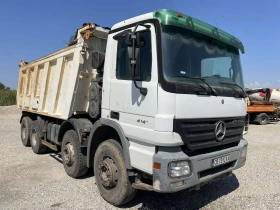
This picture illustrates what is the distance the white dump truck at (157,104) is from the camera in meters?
3.08

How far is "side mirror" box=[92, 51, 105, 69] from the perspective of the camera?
4520 mm

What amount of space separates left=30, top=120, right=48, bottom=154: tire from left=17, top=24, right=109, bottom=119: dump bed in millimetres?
569

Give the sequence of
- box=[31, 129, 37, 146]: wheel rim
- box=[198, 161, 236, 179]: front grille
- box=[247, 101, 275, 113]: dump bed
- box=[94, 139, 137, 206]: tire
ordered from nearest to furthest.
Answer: box=[198, 161, 236, 179]: front grille < box=[94, 139, 137, 206]: tire < box=[31, 129, 37, 146]: wheel rim < box=[247, 101, 275, 113]: dump bed

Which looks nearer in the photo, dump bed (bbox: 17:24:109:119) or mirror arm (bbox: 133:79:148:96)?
mirror arm (bbox: 133:79:148:96)

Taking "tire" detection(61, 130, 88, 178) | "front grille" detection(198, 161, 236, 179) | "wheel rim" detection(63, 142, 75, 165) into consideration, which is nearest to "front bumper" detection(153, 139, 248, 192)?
"front grille" detection(198, 161, 236, 179)

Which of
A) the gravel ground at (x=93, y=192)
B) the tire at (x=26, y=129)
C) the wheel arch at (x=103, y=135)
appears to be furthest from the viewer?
the tire at (x=26, y=129)

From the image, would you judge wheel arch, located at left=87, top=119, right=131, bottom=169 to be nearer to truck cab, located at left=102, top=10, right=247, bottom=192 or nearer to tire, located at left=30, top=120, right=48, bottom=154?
truck cab, located at left=102, top=10, right=247, bottom=192

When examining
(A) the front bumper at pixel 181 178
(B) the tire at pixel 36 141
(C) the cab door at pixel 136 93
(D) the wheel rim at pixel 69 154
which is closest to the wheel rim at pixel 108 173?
(C) the cab door at pixel 136 93

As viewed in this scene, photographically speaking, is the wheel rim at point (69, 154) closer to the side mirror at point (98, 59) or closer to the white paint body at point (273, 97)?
the side mirror at point (98, 59)

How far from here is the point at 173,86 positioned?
9.89ft

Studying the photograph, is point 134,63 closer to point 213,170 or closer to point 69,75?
point 213,170

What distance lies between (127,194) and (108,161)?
0.58m

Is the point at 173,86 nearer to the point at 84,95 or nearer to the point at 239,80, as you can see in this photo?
the point at 239,80

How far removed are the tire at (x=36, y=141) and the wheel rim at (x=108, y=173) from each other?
359 cm
